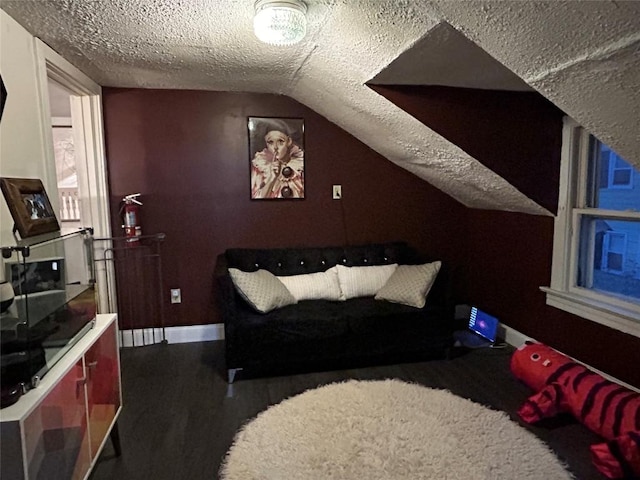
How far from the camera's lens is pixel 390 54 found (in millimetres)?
2039

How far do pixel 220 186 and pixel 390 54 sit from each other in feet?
6.33

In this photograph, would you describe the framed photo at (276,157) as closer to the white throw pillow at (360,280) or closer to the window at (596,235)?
the white throw pillow at (360,280)

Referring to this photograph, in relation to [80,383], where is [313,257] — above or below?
above

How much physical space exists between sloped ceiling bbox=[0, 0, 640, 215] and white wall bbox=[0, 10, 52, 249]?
0.10 metres

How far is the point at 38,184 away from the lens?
6.72 ft

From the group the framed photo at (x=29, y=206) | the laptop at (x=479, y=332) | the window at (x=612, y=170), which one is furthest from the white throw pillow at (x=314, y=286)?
the window at (x=612, y=170)

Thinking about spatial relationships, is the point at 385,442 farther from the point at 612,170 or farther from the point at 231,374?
the point at 612,170

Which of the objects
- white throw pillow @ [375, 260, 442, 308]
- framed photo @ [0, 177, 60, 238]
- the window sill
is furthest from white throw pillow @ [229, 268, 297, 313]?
the window sill

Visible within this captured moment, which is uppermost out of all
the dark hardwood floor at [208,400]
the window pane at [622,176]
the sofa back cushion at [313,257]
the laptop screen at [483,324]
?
the window pane at [622,176]

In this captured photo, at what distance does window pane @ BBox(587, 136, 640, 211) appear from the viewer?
8.30ft

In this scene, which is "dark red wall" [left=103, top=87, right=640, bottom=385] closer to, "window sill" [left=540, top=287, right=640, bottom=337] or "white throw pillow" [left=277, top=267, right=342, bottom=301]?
"window sill" [left=540, top=287, right=640, bottom=337]

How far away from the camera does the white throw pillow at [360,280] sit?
3395 mm

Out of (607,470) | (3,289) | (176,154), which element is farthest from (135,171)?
(607,470)

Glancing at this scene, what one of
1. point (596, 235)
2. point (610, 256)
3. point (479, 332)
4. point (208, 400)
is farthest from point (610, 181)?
point (208, 400)
